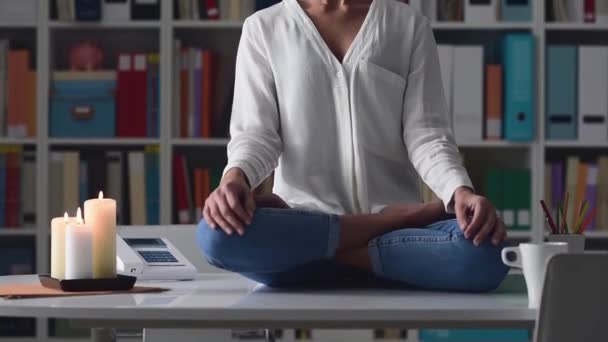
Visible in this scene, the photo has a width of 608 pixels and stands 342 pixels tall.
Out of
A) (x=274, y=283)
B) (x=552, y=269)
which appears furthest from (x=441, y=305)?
(x=274, y=283)

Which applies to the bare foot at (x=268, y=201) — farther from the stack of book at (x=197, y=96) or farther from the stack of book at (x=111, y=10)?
the stack of book at (x=111, y=10)

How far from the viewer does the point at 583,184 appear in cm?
366

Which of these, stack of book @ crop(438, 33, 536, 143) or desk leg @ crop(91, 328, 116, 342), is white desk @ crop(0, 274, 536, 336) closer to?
desk leg @ crop(91, 328, 116, 342)

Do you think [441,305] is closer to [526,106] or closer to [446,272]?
[446,272]

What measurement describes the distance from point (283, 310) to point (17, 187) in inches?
107

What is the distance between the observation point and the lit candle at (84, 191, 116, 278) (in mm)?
1442

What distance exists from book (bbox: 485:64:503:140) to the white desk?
233cm

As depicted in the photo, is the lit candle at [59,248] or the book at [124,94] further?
the book at [124,94]

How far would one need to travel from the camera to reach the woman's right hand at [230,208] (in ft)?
4.51

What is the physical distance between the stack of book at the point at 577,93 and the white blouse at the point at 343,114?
1.88 meters

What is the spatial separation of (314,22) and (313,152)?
0.25 m

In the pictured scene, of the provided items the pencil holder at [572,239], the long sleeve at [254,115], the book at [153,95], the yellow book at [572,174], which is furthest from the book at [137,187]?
the pencil holder at [572,239]

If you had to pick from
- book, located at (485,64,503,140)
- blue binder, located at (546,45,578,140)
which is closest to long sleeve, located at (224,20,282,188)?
book, located at (485,64,503,140)

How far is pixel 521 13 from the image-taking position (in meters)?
3.67
